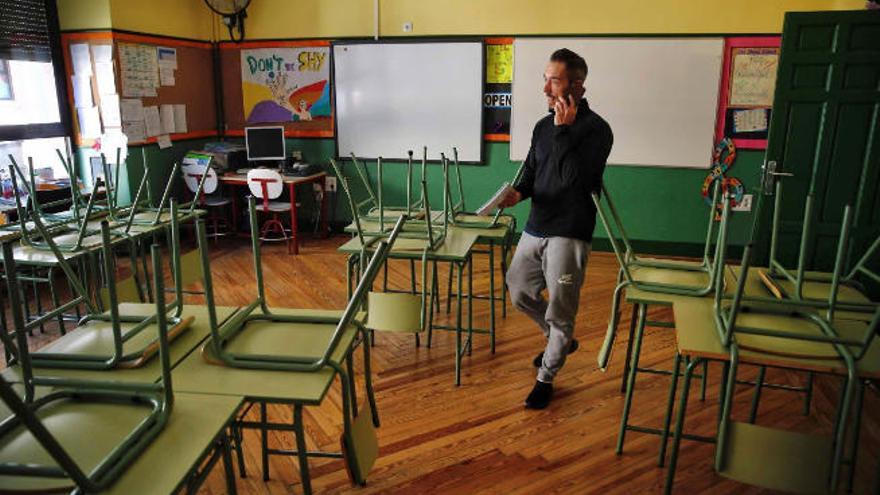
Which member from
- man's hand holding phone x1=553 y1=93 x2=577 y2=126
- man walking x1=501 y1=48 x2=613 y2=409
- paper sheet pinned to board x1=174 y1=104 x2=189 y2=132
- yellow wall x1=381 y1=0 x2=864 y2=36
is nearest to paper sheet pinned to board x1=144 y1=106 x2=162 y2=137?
paper sheet pinned to board x1=174 y1=104 x2=189 y2=132

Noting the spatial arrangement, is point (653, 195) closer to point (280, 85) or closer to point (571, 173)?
point (571, 173)

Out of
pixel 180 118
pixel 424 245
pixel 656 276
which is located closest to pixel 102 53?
pixel 180 118

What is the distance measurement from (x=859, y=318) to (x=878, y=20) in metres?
2.19

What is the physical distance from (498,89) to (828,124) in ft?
8.42

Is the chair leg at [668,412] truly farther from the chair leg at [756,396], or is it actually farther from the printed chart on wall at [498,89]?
the printed chart on wall at [498,89]

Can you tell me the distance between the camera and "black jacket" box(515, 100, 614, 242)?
8.05ft

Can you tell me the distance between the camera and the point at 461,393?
2785 millimetres

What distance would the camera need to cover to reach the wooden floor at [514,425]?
215cm

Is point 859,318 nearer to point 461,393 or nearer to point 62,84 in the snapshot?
point 461,393

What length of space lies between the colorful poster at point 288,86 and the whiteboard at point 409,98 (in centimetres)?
15

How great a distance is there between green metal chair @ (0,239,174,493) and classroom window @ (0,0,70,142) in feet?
12.9

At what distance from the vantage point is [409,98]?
5418 millimetres

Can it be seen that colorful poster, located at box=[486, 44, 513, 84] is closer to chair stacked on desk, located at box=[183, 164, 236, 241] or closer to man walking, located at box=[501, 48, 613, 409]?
chair stacked on desk, located at box=[183, 164, 236, 241]

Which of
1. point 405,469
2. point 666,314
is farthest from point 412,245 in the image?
point 666,314
